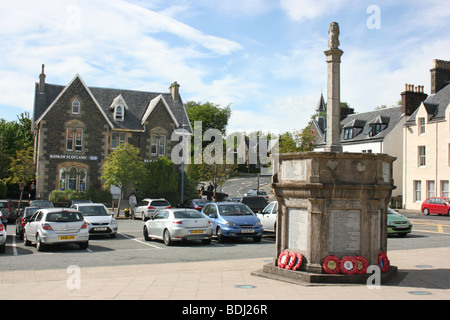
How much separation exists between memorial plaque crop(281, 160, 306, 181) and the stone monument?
0.02m

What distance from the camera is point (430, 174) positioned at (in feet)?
147

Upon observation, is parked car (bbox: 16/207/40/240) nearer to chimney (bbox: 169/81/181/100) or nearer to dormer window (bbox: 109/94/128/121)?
dormer window (bbox: 109/94/128/121)

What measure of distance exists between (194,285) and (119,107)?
39.8 meters

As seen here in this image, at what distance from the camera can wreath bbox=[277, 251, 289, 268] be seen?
11120mm

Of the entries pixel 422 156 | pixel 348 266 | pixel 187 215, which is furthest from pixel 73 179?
pixel 348 266

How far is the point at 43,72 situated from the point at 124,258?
35.1 metres

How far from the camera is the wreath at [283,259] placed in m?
11.1

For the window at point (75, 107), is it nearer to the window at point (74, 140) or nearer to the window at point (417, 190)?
the window at point (74, 140)

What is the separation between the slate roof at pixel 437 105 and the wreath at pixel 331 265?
124ft

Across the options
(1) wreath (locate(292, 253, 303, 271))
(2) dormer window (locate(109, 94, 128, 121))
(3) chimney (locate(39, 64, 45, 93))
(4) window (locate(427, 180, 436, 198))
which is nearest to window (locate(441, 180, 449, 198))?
(4) window (locate(427, 180, 436, 198))

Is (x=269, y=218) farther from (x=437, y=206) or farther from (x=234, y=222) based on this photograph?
(x=437, y=206)

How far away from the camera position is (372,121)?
53969 millimetres
